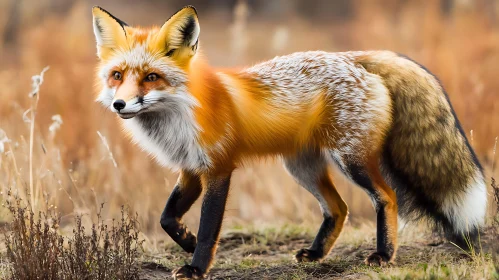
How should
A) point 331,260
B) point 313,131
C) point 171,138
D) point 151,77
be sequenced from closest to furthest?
1. point 151,77
2. point 171,138
3. point 313,131
4. point 331,260

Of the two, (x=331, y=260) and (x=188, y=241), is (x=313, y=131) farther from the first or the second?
(x=188, y=241)

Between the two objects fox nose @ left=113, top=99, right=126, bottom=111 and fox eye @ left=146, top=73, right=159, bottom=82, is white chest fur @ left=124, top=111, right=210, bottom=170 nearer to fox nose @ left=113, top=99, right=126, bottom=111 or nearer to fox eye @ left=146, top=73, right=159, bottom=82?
fox eye @ left=146, top=73, right=159, bottom=82

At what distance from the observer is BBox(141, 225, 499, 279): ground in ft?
11.4

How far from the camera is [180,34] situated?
3576mm

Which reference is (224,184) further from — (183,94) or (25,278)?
(25,278)

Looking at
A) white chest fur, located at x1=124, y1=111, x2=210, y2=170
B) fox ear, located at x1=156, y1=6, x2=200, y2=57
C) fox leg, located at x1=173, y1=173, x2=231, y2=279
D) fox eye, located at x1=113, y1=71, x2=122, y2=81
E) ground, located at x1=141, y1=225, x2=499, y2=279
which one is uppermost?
fox ear, located at x1=156, y1=6, x2=200, y2=57

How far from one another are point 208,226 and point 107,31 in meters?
1.29

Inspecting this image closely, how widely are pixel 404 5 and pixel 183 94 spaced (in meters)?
9.89

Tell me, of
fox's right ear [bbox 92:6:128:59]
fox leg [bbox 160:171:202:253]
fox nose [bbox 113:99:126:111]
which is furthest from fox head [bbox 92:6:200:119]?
fox leg [bbox 160:171:202:253]

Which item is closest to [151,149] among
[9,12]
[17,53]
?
[17,53]

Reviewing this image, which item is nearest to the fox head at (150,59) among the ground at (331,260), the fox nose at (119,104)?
the fox nose at (119,104)

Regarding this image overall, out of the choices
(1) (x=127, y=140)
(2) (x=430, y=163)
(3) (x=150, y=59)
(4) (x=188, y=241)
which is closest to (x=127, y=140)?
(1) (x=127, y=140)

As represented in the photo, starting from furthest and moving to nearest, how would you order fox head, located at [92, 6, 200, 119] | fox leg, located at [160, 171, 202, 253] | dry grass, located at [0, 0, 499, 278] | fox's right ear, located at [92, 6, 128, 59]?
dry grass, located at [0, 0, 499, 278] < fox leg, located at [160, 171, 202, 253] < fox's right ear, located at [92, 6, 128, 59] < fox head, located at [92, 6, 200, 119]

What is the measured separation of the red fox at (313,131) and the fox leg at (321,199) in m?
0.03
